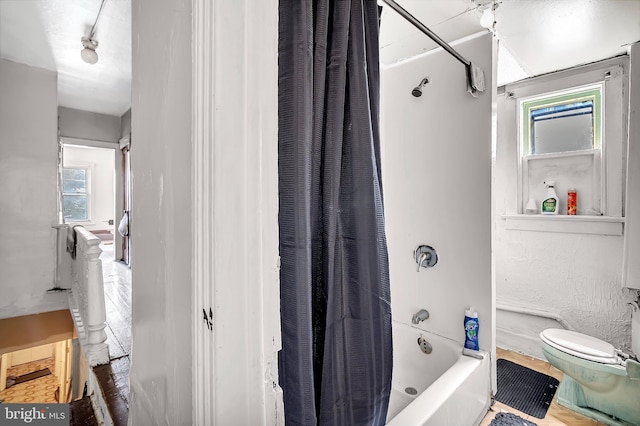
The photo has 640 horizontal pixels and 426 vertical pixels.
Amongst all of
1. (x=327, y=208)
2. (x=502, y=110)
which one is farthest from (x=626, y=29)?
(x=327, y=208)

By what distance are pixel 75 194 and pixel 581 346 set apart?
802 cm

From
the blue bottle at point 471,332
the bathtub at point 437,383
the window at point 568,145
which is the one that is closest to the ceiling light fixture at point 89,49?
the bathtub at point 437,383

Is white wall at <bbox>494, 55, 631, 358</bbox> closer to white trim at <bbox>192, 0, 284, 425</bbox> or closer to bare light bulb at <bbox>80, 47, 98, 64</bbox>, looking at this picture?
white trim at <bbox>192, 0, 284, 425</bbox>

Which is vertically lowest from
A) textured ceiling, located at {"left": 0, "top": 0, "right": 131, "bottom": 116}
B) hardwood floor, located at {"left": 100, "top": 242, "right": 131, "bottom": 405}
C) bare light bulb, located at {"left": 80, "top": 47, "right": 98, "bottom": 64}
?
hardwood floor, located at {"left": 100, "top": 242, "right": 131, "bottom": 405}

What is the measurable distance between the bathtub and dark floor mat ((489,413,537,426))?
6cm

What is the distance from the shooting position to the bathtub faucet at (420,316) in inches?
72.9

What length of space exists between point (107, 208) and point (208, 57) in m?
7.49

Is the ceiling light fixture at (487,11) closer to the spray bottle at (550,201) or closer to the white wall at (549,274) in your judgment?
the white wall at (549,274)

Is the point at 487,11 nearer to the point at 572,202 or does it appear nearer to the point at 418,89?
the point at 418,89

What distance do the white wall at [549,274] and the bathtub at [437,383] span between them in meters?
0.97

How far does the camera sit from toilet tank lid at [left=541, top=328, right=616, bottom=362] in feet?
5.33

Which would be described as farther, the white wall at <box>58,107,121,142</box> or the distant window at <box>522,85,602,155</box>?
the white wall at <box>58,107,121,142</box>

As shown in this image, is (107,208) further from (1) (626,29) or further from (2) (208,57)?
(1) (626,29)

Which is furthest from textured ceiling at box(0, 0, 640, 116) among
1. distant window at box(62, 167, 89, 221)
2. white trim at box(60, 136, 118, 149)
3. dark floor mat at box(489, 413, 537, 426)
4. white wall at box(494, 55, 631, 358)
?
distant window at box(62, 167, 89, 221)
